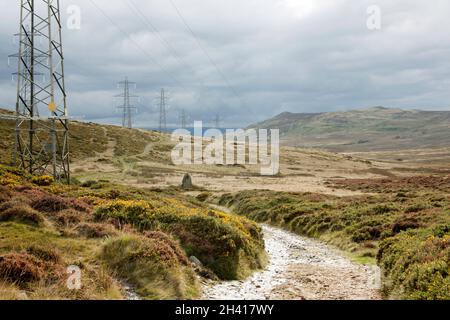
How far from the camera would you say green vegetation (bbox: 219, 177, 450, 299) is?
1305cm

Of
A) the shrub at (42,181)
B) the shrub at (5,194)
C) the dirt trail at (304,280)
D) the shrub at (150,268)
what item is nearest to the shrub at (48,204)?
the shrub at (5,194)

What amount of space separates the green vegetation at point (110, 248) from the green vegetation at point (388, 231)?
19.1 ft

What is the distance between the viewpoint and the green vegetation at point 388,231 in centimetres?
1305

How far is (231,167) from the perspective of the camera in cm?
11519

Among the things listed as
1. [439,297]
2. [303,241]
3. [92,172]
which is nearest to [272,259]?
[303,241]

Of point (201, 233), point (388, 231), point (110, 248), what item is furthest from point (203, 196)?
point (110, 248)

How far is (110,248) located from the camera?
14180 mm

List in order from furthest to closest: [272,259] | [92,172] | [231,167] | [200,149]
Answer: [200,149] → [231,167] → [92,172] → [272,259]

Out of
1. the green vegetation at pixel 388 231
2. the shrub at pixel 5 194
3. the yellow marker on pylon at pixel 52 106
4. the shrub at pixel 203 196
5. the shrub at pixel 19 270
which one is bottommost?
the shrub at pixel 203 196

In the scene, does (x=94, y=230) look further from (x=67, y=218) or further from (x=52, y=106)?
(x=52, y=106)

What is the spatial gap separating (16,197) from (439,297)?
17781 millimetres

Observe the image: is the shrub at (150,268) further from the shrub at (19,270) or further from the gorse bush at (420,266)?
the gorse bush at (420,266)
